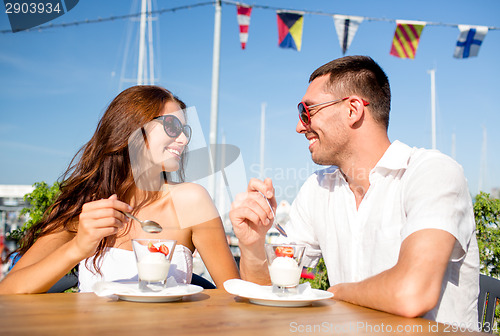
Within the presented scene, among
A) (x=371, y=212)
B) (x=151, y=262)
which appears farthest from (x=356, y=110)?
(x=151, y=262)

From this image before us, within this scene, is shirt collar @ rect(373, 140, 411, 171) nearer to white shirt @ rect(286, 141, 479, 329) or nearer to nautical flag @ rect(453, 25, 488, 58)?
white shirt @ rect(286, 141, 479, 329)

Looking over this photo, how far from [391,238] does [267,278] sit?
A: 0.62m

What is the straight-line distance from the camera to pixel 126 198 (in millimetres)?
2568

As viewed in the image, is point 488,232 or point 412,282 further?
point 488,232

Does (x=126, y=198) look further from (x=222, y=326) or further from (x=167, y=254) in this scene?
(x=222, y=326)

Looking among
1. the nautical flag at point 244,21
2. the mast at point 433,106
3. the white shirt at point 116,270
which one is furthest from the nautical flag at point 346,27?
the mast at point 433,106

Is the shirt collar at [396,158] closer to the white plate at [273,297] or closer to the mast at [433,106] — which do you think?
the white plate at [273,297]

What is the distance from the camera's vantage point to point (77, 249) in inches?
63.9

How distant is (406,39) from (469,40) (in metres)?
1.05

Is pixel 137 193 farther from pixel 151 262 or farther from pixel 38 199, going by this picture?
pixel 38 199

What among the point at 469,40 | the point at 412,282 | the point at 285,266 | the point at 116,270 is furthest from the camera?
the point at 469,40

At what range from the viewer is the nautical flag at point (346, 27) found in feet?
22.0

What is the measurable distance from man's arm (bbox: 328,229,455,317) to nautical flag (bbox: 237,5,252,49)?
6.29 m

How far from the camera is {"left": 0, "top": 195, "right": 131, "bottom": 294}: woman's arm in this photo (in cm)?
154
